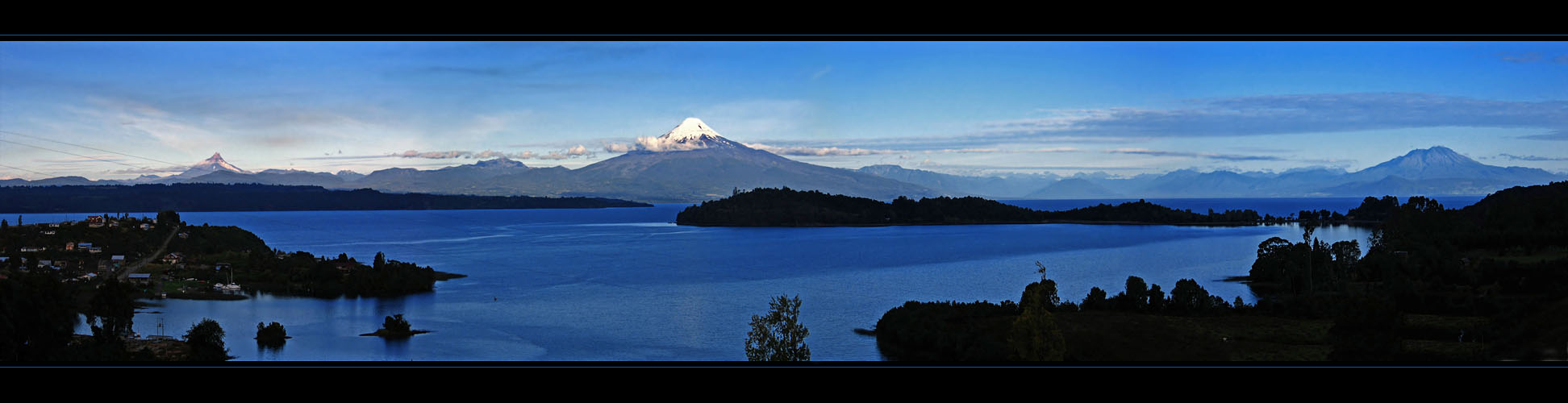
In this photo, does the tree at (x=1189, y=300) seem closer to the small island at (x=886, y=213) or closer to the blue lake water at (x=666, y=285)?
the blue lake water at (x=666, y=285)

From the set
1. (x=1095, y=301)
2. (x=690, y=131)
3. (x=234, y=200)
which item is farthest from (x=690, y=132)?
(x=1095, y=301)

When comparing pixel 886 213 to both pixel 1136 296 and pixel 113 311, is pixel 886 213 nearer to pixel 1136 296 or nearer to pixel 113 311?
pixel 1136 296

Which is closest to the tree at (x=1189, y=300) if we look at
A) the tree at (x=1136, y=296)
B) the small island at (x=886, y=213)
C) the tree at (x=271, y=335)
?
the tree at (x=1136, y=296)

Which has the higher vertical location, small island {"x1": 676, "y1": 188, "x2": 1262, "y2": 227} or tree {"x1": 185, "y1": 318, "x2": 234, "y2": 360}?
small island {"x1": 676, "y1": 188, "x2": 1262, "y2": 227}

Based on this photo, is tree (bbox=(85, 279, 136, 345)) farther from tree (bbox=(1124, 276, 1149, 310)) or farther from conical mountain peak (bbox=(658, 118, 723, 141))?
conical mountain peak (bbox=(658, 118, 723, 141))

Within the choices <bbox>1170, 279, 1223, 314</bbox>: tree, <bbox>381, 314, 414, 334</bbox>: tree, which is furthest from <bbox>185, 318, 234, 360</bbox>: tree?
<bbox>1170, 279, 1223, 314</bbox>: tree

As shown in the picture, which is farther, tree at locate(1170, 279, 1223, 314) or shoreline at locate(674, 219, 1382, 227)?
shoreline at locate(674, 219, 1382, 227)
